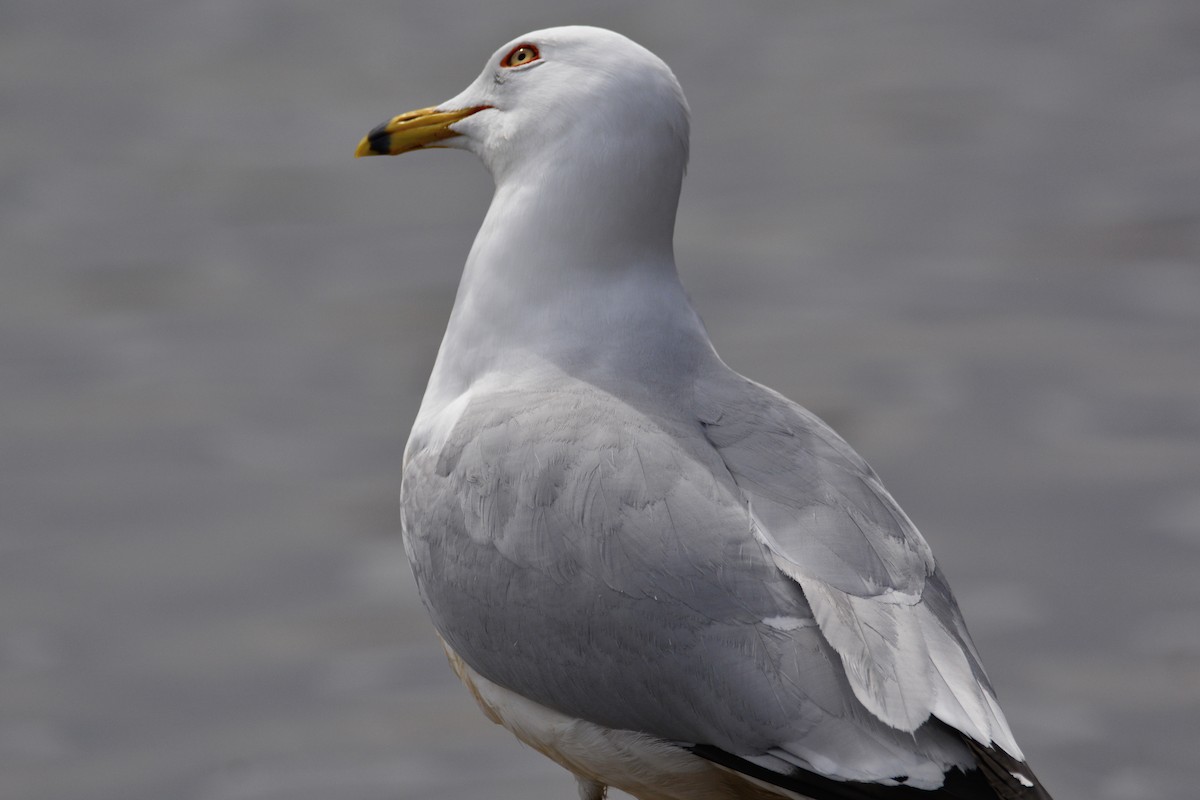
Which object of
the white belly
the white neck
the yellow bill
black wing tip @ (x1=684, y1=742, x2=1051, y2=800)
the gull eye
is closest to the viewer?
black wing tip @ (x1=684, y1=742, x2=1051, y2=800)

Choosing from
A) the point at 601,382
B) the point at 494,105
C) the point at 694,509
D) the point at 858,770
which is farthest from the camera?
the point at 494,105

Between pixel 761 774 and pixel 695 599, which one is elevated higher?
pixel 695 599

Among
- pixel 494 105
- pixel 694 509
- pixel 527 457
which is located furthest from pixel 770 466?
pixel 494 105

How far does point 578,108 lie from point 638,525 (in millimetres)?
715

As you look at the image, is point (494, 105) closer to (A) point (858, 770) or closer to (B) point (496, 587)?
(B) point (496, 587)

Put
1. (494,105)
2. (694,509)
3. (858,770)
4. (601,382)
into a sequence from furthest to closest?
(494,105) → (601,382) → (694,509) → (858,770)

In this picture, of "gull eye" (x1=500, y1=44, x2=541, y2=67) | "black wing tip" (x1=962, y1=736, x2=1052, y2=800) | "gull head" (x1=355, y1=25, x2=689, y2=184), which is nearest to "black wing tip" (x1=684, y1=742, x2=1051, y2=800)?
"black wing tip" (x1=962, y1=736, x2=1052, y2=800)

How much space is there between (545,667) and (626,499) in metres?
0.28

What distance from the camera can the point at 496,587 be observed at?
109 inches

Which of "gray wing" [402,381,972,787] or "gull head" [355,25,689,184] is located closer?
"gray wing" [402,381,972,787]

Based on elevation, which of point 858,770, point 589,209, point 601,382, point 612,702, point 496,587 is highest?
point 589,209

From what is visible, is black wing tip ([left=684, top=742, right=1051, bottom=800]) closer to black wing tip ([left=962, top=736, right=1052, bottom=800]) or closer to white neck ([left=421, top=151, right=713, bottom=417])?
black wing tip ([left=962, top=736, right=1052, bottom=800])

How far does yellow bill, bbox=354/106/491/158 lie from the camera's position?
3.22m

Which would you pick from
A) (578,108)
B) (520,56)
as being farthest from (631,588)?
(520,56)
